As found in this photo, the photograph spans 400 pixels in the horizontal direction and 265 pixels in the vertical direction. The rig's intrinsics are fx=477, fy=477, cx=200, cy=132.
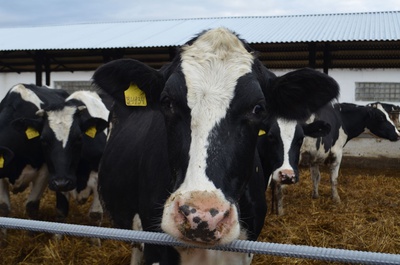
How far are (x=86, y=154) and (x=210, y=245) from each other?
3923 mm

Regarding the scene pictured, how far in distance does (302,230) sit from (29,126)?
3.21m

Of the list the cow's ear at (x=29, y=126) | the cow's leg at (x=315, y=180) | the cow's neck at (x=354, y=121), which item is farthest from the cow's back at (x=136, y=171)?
the cow's neck at (x=354, y=121)

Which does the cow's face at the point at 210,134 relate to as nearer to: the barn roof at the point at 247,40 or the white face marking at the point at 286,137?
the white face marking at the point at 286,137

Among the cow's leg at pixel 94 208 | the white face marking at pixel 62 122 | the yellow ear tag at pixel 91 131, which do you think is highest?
the white face marking at pixel 62 122

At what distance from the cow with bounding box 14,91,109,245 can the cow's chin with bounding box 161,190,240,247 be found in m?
3.22

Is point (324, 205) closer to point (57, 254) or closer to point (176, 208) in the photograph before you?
point (57, 254)

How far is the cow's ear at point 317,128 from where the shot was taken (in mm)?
6320

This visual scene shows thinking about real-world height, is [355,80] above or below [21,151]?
above

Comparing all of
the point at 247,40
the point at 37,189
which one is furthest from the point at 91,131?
the point at 247,40

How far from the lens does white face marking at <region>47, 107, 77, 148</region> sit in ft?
16.5

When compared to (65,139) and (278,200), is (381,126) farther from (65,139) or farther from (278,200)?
(65,139)

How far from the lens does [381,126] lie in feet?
32.7

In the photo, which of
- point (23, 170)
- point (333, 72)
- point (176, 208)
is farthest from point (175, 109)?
point (333, 72)

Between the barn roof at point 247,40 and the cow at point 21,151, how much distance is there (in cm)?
1001
